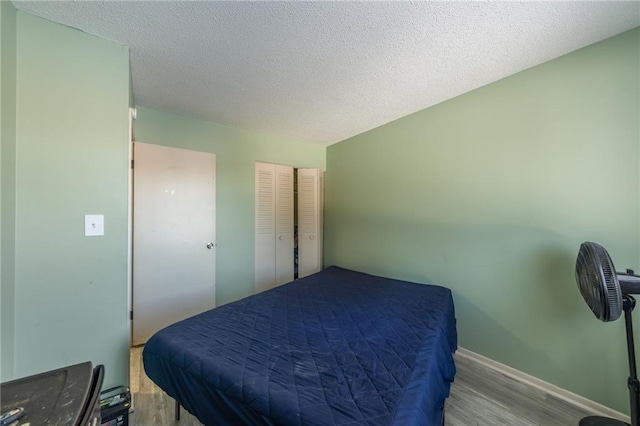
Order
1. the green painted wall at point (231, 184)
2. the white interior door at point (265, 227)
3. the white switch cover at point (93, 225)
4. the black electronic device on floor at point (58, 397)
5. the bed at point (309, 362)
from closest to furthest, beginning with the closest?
the black electronic device on floor at point (58, 397), the bed at point (309, 362), the white switch cover at point (93, 225), the green painted wall at point (231, 184), the white interior door at point (265, 227)

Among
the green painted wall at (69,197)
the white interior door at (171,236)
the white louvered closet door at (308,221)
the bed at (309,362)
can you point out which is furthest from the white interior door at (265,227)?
the green painted wall at (69,197)

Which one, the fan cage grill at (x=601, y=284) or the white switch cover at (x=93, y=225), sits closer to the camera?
the fan cage grill at (x=601, y=284)

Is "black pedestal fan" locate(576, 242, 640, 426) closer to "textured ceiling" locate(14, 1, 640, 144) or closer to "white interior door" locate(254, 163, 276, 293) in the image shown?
"textured ceiling" locate(14, 1, 640, 144)

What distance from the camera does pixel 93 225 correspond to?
4.63ft

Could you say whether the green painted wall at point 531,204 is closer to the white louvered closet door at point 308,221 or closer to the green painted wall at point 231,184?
the white louvered closet door at point 308,221

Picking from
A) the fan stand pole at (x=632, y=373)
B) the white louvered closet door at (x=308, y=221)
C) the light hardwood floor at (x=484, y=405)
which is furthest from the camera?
the white louvered closet door at (x=308, y=221)

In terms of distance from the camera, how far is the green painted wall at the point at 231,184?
2570 millimetres

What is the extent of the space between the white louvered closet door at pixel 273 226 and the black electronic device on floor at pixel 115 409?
1720mm

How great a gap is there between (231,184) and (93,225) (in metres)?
1.50

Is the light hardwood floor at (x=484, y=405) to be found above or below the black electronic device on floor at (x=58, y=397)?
below

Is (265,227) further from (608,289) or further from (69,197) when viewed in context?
(608,289)

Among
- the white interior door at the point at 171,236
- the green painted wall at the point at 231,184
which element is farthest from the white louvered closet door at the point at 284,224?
the white interior door at the point at 171,236

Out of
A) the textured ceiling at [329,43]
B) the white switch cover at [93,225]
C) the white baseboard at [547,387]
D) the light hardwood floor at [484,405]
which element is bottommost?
the light hardwood floor at [484,405]

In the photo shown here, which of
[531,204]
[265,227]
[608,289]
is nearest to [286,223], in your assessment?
[265,227]
